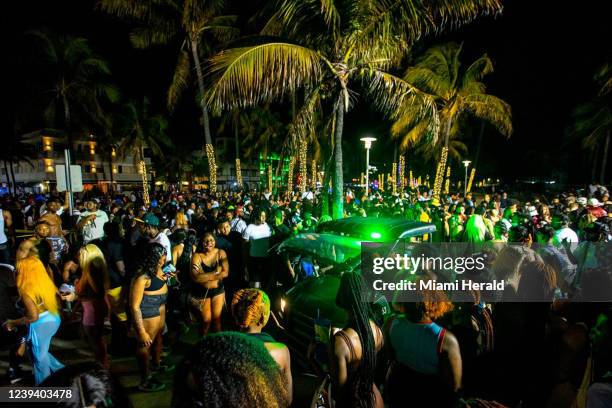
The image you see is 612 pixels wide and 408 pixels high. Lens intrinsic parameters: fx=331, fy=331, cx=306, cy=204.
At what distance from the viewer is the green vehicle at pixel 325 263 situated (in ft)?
Answer: 13.6

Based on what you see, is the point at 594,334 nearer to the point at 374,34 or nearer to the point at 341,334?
the point at 341,334

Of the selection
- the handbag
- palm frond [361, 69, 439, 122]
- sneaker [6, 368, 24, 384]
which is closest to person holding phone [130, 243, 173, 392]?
sneaker [6, 368, 24, 384]

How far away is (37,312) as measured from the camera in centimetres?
360

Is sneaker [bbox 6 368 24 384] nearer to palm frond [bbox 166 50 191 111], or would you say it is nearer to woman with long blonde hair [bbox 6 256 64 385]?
woman with long blonde hair [bbox 6 256 64 385]

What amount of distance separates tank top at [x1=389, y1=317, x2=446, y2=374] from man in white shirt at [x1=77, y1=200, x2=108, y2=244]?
285 inches

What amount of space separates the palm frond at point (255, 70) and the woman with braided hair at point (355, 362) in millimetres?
6096

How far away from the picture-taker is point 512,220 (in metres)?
9.79

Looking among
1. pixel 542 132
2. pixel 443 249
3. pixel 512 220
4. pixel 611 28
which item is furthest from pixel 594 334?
pixel 542 132

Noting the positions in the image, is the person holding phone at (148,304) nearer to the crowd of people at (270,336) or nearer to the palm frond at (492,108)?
the crowd of people at (270,336)

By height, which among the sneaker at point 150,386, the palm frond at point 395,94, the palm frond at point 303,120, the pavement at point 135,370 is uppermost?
the palm frond at point 395,94

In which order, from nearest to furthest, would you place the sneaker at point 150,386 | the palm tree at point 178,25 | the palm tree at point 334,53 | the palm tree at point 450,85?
the sneaker at point 150,386, the palm tree at point 334,53, the palm tree at point 178,25, the palm tree at point 450,85

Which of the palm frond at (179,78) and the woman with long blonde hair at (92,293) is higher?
the palm frond at (179,78)

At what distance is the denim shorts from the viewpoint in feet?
12.4

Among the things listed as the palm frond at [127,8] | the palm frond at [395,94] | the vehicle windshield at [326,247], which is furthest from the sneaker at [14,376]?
the palm frond at [127,8]
